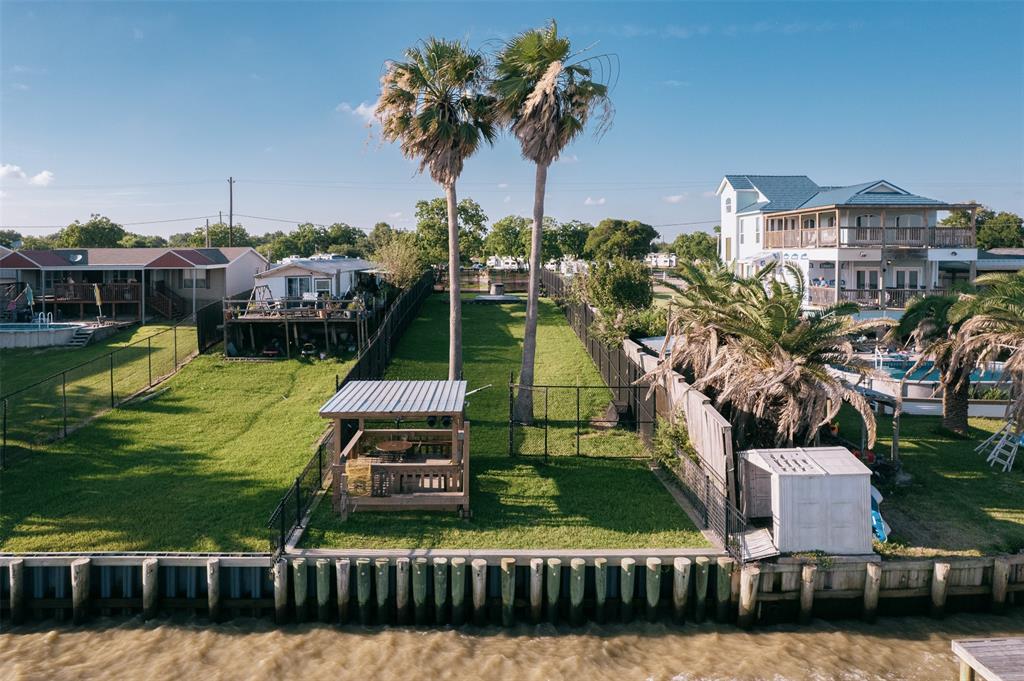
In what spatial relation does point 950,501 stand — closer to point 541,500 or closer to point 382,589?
point 541,500

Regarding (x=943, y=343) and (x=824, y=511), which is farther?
(x=943, y=343)

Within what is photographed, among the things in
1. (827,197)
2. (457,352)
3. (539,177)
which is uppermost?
(827,197)

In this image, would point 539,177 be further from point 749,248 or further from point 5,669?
point 749,248

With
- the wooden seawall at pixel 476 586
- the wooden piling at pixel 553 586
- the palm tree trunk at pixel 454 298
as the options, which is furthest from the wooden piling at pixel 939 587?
the palm tree trunk at pixel 454 298

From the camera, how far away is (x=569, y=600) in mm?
11180

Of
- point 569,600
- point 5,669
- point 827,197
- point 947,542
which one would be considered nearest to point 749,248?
point 827,197

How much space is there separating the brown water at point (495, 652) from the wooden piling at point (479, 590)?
0.84 feet

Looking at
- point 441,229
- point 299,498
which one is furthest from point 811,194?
point 299,498

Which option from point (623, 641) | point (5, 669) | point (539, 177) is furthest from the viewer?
point (539, 177)

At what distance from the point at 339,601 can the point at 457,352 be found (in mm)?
9510

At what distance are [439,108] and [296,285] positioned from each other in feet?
46.9

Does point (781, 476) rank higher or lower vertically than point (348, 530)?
higher

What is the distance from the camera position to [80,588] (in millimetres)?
10969

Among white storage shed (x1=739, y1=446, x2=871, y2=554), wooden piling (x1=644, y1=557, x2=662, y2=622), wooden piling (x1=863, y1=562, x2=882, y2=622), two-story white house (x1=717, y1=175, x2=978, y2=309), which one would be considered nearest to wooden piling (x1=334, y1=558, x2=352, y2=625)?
wooden piling (x1=644, y1=557, x2=662, y2=622)
